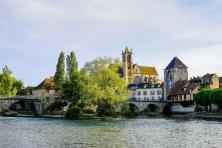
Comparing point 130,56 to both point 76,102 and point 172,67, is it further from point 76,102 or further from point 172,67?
point 76,102

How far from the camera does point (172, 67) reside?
142 metres

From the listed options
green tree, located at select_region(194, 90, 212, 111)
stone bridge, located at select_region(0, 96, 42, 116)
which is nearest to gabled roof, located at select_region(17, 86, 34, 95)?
stone bridge, located at select_region(0, 96, 42, 116)

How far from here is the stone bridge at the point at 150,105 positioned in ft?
410

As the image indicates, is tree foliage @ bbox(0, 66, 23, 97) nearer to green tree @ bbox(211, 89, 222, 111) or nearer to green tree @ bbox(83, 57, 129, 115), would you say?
green tree @ bbox(83, 57, 129, 115)

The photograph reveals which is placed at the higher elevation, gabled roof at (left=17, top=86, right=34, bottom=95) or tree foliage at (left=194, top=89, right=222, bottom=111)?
gabled roof at (left=17, top=86, right=34, bottom=95)

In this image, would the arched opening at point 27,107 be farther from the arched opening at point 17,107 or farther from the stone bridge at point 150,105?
the stone bridge at point 150,105

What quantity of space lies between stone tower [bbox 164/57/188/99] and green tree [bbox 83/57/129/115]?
187 feet

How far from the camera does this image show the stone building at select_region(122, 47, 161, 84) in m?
165

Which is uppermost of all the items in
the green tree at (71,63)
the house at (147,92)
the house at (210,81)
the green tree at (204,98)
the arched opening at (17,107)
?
the green tree at (71,63)

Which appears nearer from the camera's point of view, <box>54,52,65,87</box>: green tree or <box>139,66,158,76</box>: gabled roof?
<box>54,52,65,87</box>: green tree

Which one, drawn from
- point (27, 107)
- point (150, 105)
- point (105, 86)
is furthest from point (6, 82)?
point (105, 86)

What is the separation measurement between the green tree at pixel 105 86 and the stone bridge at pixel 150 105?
36323mm

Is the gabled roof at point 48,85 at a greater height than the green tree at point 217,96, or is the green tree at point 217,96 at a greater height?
the gabled roof at point 48,85

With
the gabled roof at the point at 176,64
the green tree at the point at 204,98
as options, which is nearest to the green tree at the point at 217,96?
the green tree at the point at 204,98
